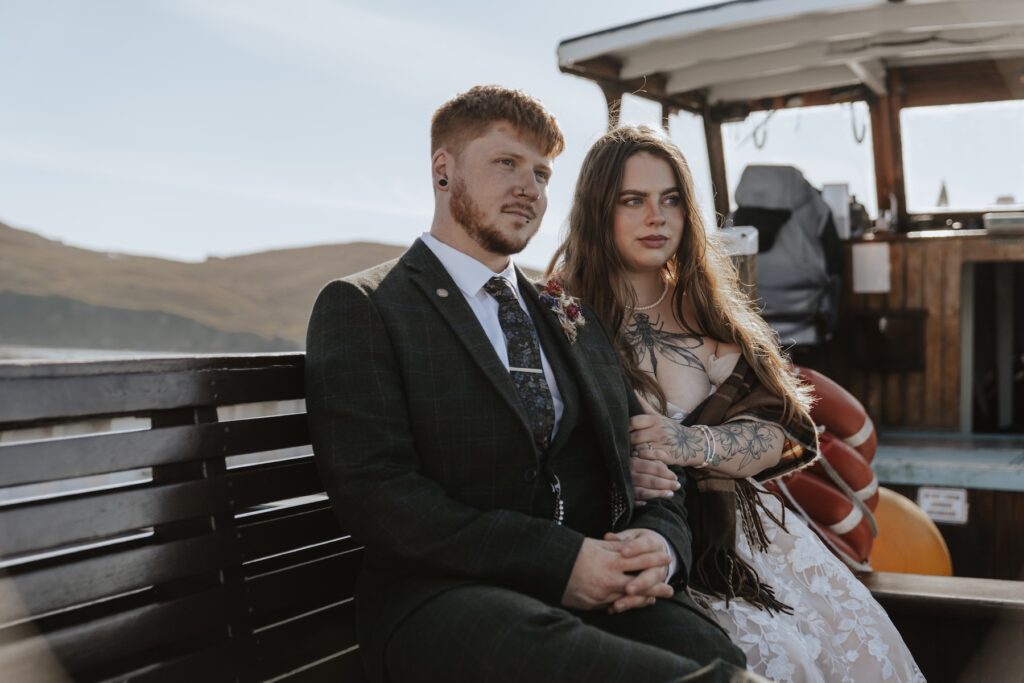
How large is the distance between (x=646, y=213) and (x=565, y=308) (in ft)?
1.48

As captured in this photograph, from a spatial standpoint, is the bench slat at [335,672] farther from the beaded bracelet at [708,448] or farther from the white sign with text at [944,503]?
the white sign with text at [944,503]

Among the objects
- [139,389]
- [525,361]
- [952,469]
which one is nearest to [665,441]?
[525,361]

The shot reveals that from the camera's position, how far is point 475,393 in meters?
1.79

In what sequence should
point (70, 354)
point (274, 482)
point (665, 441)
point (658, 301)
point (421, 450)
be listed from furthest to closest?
point (70, 354), point (658, 301), point (665, 441), point (274, 482), point (421, 450)

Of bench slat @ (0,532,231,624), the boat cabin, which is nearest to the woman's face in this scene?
bench slat @ (0,532,231,624)

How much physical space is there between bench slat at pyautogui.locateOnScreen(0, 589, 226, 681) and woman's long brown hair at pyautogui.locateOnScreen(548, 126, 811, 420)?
45.1 inches

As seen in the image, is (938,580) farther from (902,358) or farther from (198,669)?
(902,358)

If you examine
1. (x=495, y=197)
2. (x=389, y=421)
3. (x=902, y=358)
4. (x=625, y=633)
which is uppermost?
(x=495, y=197)

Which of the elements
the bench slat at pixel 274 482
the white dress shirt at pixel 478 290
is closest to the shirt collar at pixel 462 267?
the white dress shirt at pixel 478 290

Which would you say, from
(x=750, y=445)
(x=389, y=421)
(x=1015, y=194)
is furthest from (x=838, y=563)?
(x=1015, y=194)

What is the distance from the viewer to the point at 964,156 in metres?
6.03

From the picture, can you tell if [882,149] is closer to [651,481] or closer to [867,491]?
[867,491]

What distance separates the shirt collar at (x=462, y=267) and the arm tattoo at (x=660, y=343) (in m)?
0.60

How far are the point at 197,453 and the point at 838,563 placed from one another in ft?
5.45
